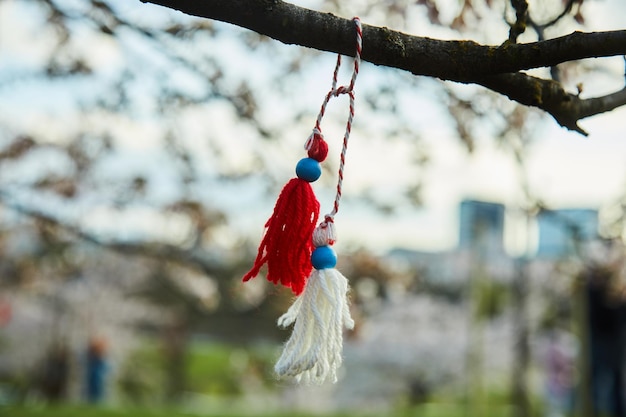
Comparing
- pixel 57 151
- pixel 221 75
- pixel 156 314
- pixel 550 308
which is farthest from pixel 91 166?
pixel 550 308

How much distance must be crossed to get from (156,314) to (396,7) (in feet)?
41.1

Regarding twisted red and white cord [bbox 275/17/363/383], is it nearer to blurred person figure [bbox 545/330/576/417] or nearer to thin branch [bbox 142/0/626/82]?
thin branch [bbox 142/0/626/82]

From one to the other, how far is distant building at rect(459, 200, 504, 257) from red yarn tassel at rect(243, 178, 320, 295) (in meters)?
7.76

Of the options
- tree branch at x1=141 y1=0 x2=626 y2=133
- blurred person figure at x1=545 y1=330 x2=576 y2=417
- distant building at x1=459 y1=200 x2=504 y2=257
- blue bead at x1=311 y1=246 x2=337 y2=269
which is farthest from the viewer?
blurred person figure at x1=545 y1=330 x2=576 y2=417

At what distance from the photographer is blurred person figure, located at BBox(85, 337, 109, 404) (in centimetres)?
1250

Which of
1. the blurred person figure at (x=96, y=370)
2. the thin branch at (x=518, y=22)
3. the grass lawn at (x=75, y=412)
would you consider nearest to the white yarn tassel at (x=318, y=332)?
the thin branch at (x=518, y=22)

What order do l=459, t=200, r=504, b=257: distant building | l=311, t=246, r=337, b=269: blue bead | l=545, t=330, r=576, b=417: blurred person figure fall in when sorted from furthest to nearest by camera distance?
l=545, t=330, r=576, b=417: blurred person figure
l=459, t=200, r=504, b=257: distant building
l=311, t=246, r=337, b=269: blue bead

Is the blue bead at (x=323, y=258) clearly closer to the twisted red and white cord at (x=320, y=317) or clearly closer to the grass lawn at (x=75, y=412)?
the twisted red and white cord at (x=320, y=317)

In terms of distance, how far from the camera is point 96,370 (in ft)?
41.5

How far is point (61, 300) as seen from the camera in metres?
13.5

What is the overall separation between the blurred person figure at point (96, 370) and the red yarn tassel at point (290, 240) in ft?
37.1

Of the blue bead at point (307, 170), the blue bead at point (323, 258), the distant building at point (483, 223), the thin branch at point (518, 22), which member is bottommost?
the blue bead at point (323, 258)

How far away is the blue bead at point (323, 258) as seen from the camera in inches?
68.3

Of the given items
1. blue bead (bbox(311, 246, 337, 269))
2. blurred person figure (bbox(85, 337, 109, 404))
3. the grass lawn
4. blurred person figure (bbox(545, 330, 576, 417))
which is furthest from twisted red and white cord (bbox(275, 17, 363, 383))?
blurred person figure (bbox(85, 337, 109, 404))
